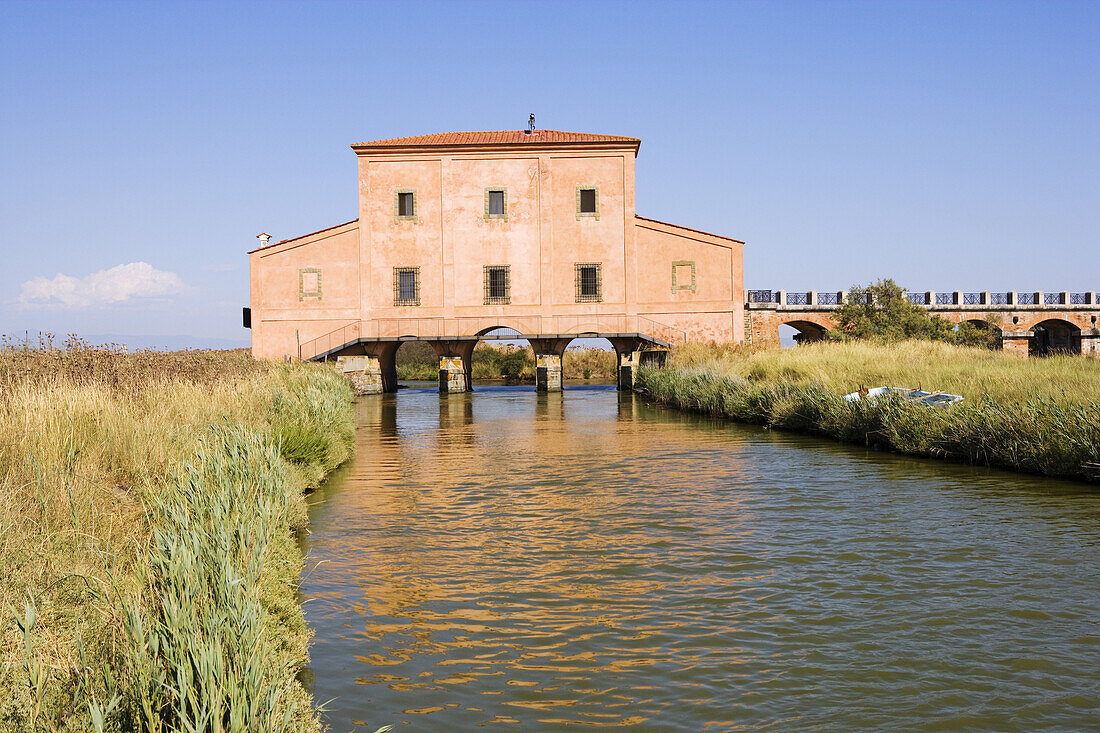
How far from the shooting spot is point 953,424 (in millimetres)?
15203

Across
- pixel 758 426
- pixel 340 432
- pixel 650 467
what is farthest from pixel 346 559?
pixel 758 426

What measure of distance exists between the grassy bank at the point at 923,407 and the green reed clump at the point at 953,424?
0.06ft

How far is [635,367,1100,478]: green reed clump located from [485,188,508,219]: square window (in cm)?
1956

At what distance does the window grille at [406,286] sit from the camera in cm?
4012

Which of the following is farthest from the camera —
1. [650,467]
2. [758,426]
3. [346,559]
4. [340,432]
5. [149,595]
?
[758,426]

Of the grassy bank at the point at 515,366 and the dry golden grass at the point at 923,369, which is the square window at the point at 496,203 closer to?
the dry golden grass at the point at 923,369

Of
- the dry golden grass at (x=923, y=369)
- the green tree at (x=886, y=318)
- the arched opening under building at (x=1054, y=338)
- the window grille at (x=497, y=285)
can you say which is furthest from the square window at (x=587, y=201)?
the arched opening under building at (x=1054, y=338)

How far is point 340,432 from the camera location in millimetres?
17203

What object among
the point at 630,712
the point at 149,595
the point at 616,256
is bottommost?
the point at 630,712

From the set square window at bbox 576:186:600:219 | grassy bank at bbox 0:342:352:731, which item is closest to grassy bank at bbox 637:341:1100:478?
grassy bank at bbox 0:342:352:731

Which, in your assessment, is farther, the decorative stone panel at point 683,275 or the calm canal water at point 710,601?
the decorative stone panel at point 683,275

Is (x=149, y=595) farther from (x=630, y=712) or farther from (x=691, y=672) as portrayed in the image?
(x=691, y=672)

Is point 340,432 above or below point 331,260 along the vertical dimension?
below

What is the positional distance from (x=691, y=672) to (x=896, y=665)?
1364 mm
